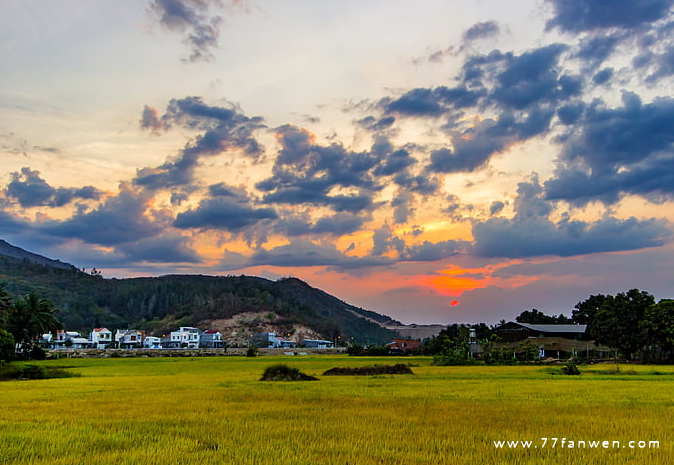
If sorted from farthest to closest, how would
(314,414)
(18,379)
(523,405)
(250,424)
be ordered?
1. (18,379)
2. (523,405)
3. (314,414)
4. (250,424)

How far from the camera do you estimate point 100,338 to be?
165250 mm

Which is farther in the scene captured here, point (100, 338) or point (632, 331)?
point (100, 338)

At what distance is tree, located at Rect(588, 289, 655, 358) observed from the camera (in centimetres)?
6666

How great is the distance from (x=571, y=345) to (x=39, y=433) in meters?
92.9

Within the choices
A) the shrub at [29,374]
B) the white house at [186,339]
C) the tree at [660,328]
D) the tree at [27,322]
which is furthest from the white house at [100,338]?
the tree at [660,328]

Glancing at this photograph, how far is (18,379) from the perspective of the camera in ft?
125

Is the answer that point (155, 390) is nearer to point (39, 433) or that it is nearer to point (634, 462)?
point (39, 433)

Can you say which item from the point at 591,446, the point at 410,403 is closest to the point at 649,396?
the point at 410,403

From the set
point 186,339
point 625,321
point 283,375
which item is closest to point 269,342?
point 186,339

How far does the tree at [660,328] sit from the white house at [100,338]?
145658 millimetres

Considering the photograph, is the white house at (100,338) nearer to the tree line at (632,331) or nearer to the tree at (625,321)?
the tree line at (632,331)

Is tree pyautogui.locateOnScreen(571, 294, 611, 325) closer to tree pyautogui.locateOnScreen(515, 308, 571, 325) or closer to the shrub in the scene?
tree pyautogui.locateOnScreen(515, 308, 571, 325)

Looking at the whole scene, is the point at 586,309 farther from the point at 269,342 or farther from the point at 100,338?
the point at 100,338

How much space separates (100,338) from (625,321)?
482 ft
